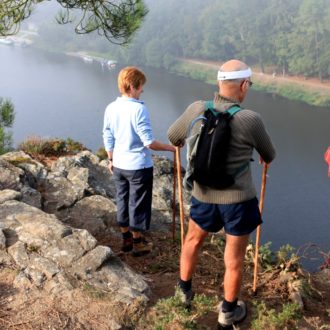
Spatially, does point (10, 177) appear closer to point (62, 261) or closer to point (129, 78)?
point (62, 261)

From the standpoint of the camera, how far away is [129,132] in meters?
3.35

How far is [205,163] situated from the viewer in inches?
92.8

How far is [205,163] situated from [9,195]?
2.51 m

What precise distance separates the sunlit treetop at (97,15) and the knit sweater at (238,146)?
257 inches

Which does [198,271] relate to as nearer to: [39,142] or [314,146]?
[39,142]

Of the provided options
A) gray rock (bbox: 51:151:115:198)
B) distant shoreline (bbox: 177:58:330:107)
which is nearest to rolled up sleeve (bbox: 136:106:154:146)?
gray rock (bbox: 51:151:115:198)

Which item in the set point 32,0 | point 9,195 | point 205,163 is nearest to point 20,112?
point 32,0

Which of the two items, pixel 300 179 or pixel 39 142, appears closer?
pixel 39 142

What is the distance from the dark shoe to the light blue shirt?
747 mm

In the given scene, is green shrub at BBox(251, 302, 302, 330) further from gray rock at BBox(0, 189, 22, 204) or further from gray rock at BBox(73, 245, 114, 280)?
gray rock at BBox(0, 189, 22, 204)

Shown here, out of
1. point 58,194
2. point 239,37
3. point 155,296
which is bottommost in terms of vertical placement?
point 58,194

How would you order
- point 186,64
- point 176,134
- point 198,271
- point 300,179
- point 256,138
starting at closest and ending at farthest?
point 256,138
point 176,134
point 198,271
point 300,179
point 186,64

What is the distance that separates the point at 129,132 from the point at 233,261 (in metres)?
1.32

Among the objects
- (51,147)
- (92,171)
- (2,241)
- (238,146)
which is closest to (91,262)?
(2,241)
